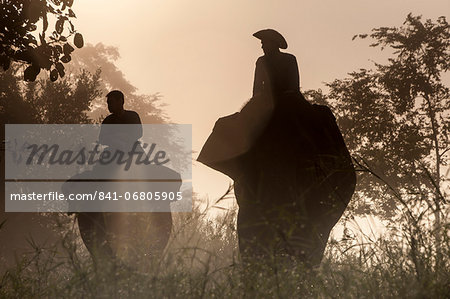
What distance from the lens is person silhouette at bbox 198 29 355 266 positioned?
723 cm

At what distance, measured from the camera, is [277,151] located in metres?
7.51

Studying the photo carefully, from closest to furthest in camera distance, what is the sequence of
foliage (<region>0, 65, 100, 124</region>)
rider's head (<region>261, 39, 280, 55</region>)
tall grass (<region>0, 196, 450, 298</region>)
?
tall grass (<region>0, 196, 450, 298</region>)
rider's head (<region>261, 39, 280, 55</region>)
foliage (<region>0, 65, 100, 124</region>)

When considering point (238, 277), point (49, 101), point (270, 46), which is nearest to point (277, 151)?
point (270, 46)

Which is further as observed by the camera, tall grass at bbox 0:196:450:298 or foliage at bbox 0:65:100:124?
foliage at bbox 0:65:100:124

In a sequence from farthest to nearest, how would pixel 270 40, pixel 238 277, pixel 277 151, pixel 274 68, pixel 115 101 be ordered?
pixel 115 101
pixel 270 40
pixel 274 68
pixel 277 151
pixel 238 277

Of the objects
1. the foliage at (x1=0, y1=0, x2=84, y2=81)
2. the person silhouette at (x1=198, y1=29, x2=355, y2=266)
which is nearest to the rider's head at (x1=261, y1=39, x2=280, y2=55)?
the person silhouette at (x1=198, y1=29, x2=355, y2=266)

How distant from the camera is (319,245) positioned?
6.89 m

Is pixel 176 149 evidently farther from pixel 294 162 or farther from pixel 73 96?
pixel 294 162

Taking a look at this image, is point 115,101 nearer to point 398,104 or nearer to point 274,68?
point 274,68

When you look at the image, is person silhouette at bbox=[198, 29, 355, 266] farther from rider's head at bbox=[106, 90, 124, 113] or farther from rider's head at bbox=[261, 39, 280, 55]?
rider's head at bbox=[106, 90, 124, 113]

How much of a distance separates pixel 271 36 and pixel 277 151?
4.71ft

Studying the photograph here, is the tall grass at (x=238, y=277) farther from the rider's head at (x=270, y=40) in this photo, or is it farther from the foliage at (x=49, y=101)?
the foliage at (x=49, y=101)

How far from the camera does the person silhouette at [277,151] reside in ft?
23.7

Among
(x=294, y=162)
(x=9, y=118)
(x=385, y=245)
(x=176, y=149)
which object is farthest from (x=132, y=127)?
(x=176, y=149)
